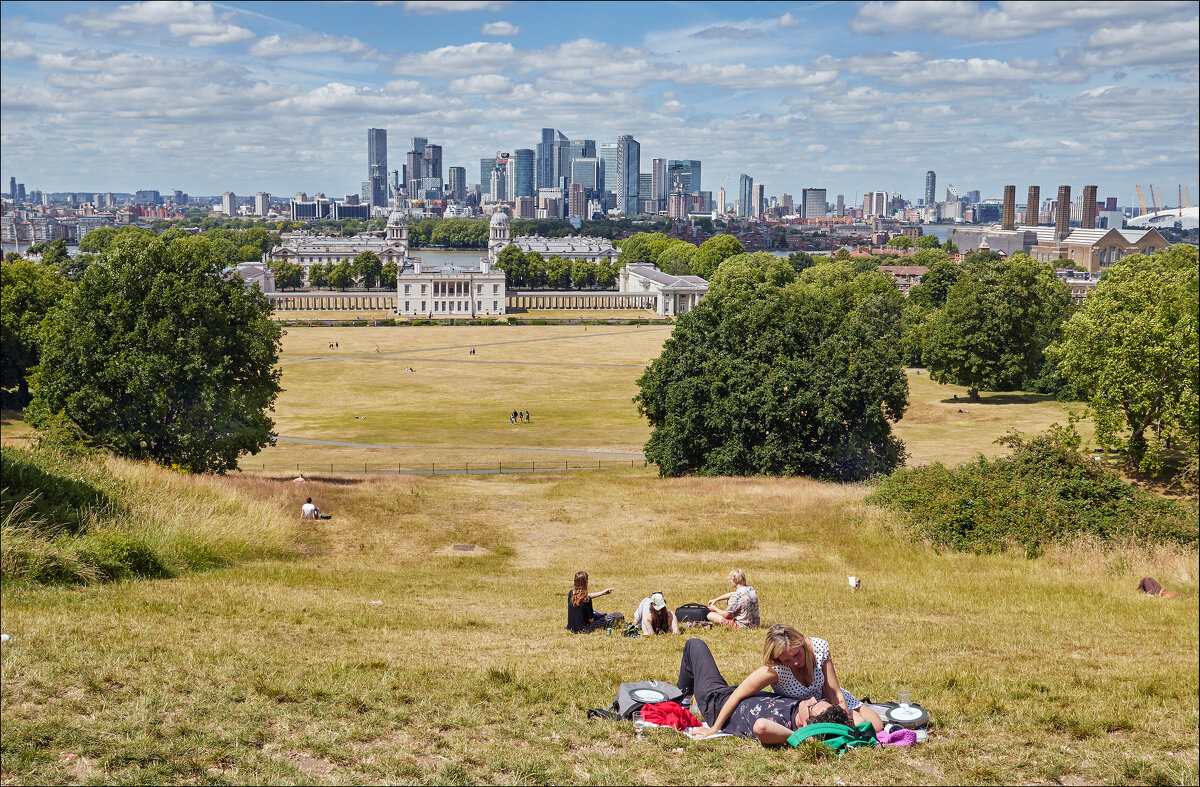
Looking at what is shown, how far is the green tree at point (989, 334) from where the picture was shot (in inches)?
2264

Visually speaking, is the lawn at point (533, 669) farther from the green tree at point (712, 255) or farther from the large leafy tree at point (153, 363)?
the green tree at point (712, 255)

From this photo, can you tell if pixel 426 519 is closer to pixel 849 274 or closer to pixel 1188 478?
pixel 1188 478

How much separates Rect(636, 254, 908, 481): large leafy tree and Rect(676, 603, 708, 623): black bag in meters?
19.8

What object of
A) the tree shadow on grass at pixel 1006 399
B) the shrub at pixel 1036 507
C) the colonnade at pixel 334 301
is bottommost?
the tree shadow on grass at pixel 1006 399

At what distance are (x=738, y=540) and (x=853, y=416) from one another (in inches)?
541

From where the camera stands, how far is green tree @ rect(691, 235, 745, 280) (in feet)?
498

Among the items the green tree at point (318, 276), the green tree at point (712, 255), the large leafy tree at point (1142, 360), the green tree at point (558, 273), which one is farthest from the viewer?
the green tree at point (558, 273)

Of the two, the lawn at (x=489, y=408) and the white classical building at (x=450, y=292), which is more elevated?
the white classical building at (x=450, y=292)

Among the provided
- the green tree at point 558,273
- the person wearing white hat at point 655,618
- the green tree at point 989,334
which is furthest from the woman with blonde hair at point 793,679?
the green tree at point 558,273

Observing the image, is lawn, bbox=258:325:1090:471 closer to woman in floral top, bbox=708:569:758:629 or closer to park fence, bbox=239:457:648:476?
park fence, bbox=239:457:648:476

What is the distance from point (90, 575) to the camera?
12789mm

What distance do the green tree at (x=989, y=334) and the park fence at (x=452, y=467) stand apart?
2612 centimetres

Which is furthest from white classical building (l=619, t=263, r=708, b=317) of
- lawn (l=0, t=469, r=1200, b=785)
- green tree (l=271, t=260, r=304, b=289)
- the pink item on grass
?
the pink item on grass

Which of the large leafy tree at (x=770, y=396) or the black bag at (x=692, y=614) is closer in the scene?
the black bag at (x=692, y=614)
